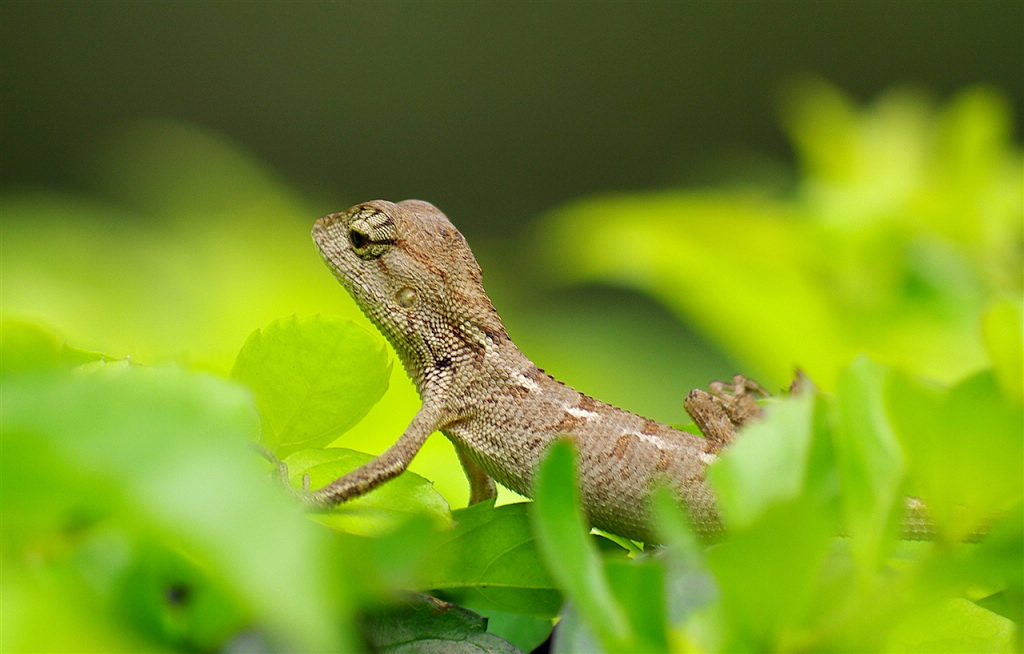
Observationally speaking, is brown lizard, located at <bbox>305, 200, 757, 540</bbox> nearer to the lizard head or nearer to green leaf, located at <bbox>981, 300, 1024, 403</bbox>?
the lizard head

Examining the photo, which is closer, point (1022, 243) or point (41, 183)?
point (1022, 243)

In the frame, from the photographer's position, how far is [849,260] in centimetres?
199

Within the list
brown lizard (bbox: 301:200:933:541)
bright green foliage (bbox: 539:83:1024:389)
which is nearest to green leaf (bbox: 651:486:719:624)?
brown lizard (bbox: 301:200:933:541)

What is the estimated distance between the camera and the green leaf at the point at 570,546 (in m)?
0.50

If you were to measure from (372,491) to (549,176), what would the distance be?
808cm

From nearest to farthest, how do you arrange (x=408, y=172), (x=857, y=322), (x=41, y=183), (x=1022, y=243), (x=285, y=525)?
(x=285, y=525), (x=857, y=322), (x=1022, y=243), (x=41, y=183), (x=408, y=172)

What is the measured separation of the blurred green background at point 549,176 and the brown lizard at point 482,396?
0.10 meters

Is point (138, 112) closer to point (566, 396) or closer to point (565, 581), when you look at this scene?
point (566, 396)

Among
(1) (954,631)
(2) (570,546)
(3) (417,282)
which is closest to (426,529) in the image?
(2) (570,546)

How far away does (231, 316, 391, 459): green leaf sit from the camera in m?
0.73

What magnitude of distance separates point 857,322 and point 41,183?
6.93 m

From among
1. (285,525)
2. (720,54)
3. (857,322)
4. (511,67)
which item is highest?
(720,54)

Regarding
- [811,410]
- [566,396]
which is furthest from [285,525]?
[566,396]

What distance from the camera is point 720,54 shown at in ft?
28.7
